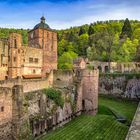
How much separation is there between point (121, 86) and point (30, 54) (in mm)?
17973

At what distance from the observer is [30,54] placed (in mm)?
40219

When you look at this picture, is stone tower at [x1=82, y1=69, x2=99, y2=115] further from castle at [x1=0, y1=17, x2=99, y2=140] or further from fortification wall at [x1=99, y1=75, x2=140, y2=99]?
fortification wall at [x1=99, y1=75, x2=140, y2=99]

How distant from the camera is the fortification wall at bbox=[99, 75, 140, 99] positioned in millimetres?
46531

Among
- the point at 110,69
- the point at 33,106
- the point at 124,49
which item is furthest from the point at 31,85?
the point at 124,49

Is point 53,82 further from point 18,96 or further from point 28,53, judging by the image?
point 18,96

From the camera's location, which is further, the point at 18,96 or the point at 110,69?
the point at 110,69

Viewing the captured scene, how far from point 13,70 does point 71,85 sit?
31.4ft

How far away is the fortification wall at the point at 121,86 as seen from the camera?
46.5 meters

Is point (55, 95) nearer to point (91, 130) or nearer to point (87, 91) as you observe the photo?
point (91, 130)

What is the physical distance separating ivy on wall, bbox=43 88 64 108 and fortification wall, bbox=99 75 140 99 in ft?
72.4

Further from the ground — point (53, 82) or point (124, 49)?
point (124, 49)

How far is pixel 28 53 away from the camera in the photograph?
39.8 meters

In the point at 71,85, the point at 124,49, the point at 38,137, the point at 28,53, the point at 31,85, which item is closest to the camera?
the point at 38,137

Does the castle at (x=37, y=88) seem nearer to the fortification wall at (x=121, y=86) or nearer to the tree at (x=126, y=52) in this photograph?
the fortification wall at (x=121, y=86)
